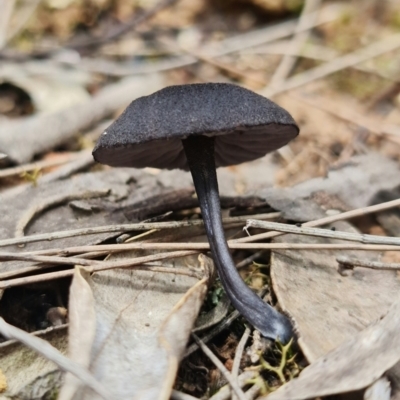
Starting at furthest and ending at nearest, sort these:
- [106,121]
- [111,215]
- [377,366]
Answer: [106,121] < [111,215] < [377,366]

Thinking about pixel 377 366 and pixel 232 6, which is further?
pixel 232 6

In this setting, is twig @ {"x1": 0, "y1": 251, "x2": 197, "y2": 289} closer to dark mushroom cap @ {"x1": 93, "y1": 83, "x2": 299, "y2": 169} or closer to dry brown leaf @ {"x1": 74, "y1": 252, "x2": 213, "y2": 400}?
dry brown leaf @ {"x1": 74, "y1": 252, "x2": 213, "y2": 400}

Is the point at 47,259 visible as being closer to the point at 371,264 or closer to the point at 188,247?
the point at 188,247

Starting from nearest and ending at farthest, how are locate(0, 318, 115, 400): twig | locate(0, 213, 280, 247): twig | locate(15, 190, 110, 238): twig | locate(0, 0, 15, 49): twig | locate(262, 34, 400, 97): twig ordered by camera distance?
locate(0, 318, 115, 400): twig
locate(0, 213, 280, 247): twig
locate(15, 190, 110, 238): twig
locate(262, 34, 400, 97): twig
locate(0, 0, 15, 49): twig

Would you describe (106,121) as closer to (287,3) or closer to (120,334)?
(120,334)

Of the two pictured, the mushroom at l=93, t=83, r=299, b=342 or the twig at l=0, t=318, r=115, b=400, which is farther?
the mushroom at l=93, t=83, r=299, b=342

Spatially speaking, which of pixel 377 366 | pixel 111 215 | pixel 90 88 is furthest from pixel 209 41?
pixel 377 366

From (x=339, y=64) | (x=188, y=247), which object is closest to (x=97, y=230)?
(x=188, y=247)

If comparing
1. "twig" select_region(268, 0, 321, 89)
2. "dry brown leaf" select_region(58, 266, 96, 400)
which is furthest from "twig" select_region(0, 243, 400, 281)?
"twig" select_region(268, 0, 321, 89)
